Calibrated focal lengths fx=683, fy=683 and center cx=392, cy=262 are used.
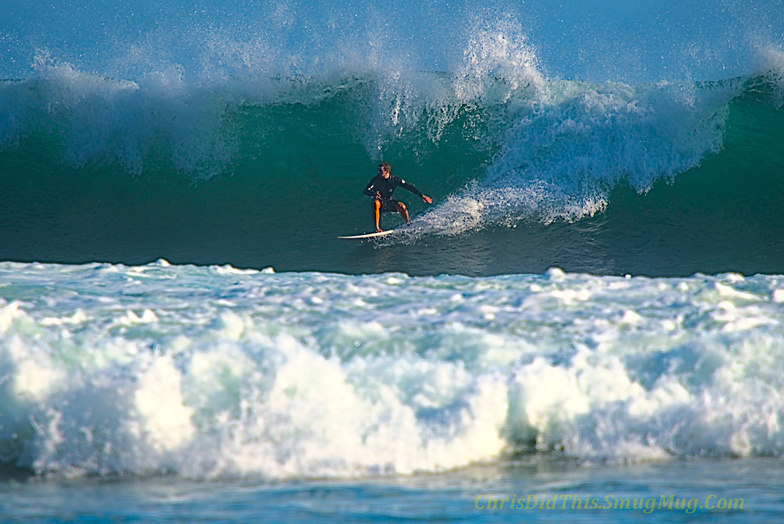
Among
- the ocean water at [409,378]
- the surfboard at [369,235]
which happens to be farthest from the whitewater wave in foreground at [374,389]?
the surfboard at [369,235]

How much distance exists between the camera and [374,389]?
8.93 ft

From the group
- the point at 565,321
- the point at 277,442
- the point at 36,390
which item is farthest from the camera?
the point at 565,321

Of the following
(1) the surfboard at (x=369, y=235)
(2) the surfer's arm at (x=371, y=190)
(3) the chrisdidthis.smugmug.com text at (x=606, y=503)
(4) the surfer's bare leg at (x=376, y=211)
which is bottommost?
(3) the chrisdidthis.smugmug.com text at (x=606, y=503)

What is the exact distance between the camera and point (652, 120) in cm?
936

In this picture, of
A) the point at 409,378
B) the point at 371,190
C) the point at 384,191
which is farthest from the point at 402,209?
the point at 409,378

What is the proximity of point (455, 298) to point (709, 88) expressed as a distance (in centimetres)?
763

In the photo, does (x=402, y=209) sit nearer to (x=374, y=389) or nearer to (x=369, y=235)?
(x=369, y=235)

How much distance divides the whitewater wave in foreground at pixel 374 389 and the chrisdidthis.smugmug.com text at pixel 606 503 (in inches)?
15.5

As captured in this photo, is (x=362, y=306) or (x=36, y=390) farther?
(x=362, y=306)

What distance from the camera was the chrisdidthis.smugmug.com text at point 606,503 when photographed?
6.52 feet

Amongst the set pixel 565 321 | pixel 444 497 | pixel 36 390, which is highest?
pixel 565 321

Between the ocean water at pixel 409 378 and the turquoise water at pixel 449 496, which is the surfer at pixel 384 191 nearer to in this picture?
the ocean water at pixel 409 378

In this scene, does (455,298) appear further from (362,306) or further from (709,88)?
(709,88)

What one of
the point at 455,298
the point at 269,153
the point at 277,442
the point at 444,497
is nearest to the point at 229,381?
the point at 277,442
